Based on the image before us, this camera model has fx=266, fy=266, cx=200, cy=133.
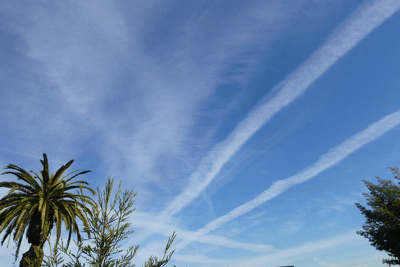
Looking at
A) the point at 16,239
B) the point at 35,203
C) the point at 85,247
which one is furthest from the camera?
the point at 35,203

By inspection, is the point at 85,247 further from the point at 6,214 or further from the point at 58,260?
the point at 6,214

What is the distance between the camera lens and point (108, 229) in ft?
27.9

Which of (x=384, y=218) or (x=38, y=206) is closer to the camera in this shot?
(x=38, y=206)

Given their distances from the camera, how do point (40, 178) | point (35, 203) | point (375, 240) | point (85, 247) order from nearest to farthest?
1. point (85, 247)
2. point (35, 203)
3. point (40, 178)
4. point (375, 240)

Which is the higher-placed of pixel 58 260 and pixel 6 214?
pixel 6 214

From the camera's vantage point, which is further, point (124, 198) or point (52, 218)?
point (52, 218)

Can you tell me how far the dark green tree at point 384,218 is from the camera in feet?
106

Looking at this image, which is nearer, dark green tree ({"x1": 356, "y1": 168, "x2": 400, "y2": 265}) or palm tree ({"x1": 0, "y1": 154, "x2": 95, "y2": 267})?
palm tree ({"x1": 0, "y1": 154, "x2": 95, "y2": 267})

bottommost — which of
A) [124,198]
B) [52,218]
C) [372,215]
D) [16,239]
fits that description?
[124,198]

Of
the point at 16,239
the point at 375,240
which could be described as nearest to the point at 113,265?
the point at 16,239

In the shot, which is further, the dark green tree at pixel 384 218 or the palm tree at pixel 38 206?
the dark green tree at pixel 384 218

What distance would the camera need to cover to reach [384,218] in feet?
109

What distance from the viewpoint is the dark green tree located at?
3234cm

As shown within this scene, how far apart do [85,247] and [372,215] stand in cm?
3902
